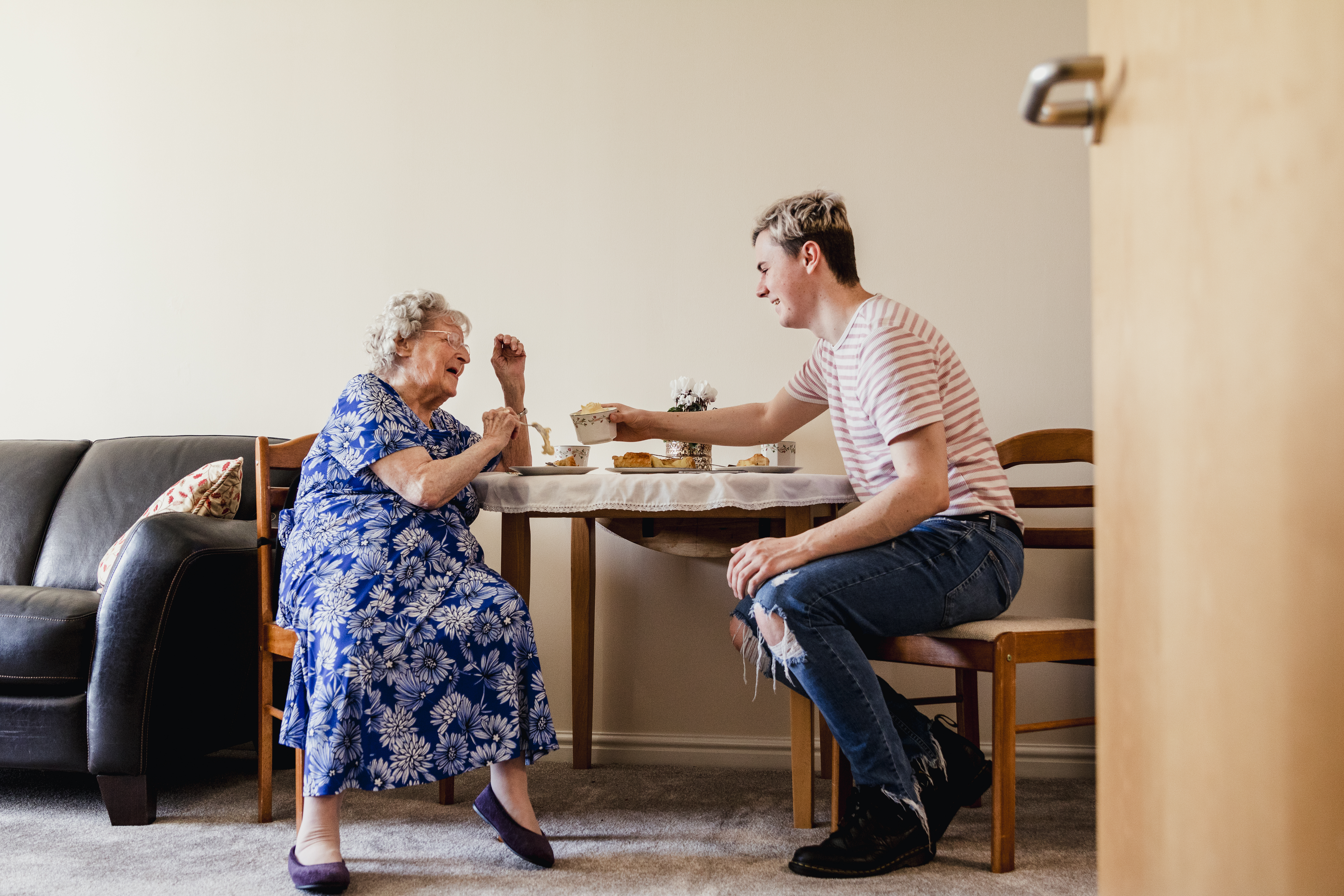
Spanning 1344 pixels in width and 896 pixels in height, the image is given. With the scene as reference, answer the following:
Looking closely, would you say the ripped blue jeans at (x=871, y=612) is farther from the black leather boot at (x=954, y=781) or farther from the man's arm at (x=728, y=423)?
the man's arm at (x=728, y=423)

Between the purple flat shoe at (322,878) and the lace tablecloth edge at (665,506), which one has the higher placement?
the lace tablecloth edge at (665,506)

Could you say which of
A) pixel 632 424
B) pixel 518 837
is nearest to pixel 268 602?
pixel 518 837

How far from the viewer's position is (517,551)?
198cm

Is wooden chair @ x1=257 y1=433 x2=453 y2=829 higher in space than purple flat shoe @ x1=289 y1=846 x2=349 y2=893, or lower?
higher

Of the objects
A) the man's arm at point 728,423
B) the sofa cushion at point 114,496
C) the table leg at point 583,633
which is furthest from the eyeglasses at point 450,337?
the sofa cushion at point 114,496

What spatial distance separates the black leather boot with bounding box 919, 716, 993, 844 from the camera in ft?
5.41

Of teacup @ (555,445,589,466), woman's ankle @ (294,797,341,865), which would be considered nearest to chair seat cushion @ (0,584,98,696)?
woman's ankle @ (294,797,341,865)

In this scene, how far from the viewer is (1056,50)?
94.9 inches

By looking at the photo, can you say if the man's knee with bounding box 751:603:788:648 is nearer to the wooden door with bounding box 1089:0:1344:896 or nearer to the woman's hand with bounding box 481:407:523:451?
the woman's hand with bounding box 481:407:523:451

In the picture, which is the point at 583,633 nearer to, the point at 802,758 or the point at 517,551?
the point at 517,551

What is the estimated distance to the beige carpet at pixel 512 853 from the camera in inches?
60.3

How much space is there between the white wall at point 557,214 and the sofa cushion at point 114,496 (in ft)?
0.77

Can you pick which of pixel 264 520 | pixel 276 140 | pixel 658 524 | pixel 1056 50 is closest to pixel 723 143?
pixel 1056 50

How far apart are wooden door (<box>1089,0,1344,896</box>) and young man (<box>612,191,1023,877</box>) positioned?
786mm
